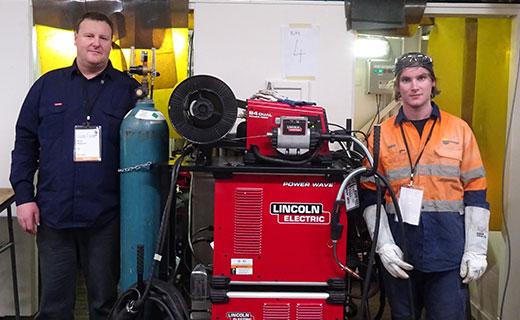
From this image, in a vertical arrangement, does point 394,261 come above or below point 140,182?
below

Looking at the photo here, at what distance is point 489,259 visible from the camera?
10.3ft

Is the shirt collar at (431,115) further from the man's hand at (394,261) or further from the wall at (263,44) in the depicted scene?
the wall at (263,44)

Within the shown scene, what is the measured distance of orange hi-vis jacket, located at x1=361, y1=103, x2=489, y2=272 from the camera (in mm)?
2057

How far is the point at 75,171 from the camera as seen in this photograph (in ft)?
7.27

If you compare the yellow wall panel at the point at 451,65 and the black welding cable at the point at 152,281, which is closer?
the black welding cable at the point at 152,281

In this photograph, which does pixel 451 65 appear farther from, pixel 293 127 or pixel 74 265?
pixel 74 265

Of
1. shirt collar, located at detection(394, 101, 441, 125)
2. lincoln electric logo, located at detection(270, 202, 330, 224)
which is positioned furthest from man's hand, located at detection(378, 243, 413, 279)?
shirt collar, located at detection(394, 101, 441, 125)

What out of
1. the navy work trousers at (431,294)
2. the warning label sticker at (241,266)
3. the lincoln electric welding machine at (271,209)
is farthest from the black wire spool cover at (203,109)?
the navy work trousers at (431,294)

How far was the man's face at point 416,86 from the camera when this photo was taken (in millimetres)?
2080

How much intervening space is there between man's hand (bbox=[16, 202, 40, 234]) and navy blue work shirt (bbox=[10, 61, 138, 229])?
0.02m

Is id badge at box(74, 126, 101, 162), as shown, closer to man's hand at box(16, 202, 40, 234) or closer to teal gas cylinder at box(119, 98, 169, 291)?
teal gas cylinder at box(119, 98, 169, 291)

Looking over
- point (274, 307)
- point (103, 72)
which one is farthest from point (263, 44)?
point (274, 307)

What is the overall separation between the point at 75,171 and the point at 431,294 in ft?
5.09

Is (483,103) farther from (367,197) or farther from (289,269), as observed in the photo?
(289,269)
